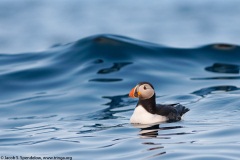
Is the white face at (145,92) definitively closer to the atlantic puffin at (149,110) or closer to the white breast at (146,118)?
the atlantic puffin at (149,110)

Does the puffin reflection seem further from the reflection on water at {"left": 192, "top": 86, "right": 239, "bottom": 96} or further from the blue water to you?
the reflection on water at {"left": 192, "top": 86, "right": 239, "bottom": 96}

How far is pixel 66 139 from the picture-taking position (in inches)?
535

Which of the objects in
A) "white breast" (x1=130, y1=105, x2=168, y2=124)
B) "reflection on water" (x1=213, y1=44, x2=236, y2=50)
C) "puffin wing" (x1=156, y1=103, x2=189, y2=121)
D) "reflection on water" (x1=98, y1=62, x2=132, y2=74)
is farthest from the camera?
"reflection on water" (x1=213, y1=44, x2=236, y2=50)

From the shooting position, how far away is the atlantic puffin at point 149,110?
15102 mm

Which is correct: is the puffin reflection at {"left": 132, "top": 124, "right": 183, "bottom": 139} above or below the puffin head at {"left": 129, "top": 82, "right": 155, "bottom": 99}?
below

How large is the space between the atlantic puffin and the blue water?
0.23 m

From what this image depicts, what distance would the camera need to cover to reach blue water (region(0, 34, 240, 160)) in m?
12.4

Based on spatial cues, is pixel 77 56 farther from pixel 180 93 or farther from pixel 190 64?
pixel 180 93

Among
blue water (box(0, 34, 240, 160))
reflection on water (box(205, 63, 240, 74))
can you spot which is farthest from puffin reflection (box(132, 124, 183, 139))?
reflection on water (box(205, 63, 240, 74))

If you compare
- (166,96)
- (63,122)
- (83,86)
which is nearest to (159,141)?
(63,122)

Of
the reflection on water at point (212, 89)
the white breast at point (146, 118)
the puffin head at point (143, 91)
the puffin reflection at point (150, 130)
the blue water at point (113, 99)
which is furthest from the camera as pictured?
the reflection on water at point (212, 89)

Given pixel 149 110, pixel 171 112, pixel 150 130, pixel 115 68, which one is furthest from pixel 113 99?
pixel 150 130

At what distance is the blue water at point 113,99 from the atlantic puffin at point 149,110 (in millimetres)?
230

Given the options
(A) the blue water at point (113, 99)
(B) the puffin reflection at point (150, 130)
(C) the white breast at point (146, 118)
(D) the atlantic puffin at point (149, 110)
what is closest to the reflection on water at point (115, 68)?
(A) the blue water at point (113, 99)
